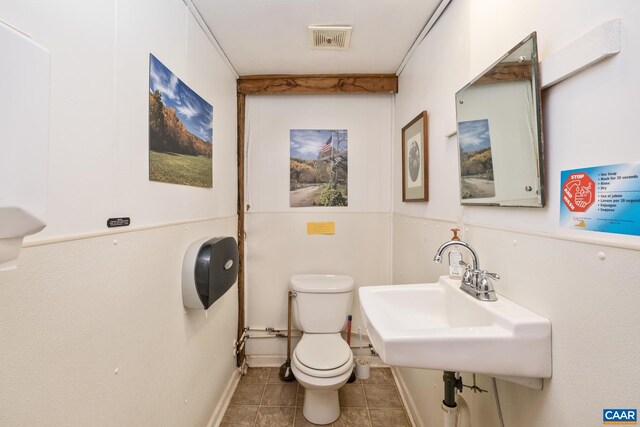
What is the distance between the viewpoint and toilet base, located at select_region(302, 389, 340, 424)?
168cm

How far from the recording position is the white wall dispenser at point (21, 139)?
436 mm

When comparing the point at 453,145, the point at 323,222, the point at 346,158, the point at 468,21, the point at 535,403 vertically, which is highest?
the point at 468,21

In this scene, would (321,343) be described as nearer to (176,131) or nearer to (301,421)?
(301,421)

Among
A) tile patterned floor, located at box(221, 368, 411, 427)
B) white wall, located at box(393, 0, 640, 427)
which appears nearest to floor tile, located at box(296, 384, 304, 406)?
tile patterned floor, located at box(221, 368, 411, 427)

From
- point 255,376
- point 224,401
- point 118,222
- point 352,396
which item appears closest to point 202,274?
point 118,222

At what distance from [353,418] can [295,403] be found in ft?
1.31

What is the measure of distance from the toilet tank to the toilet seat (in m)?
0.08

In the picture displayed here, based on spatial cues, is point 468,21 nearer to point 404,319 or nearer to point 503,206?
point 503,206

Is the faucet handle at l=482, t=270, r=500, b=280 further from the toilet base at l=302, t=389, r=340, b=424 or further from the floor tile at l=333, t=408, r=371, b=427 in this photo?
the floor tile at l=333, t=408, r=371, b=427

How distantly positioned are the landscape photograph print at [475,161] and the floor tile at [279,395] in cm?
175

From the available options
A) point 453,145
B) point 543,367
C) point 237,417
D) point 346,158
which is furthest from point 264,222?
point 543,367

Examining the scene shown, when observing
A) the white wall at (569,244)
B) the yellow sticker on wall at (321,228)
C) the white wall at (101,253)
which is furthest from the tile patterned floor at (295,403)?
the yellow sticker on wall at (321,228)

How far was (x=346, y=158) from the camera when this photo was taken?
2.28m

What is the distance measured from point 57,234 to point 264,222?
1.60m
